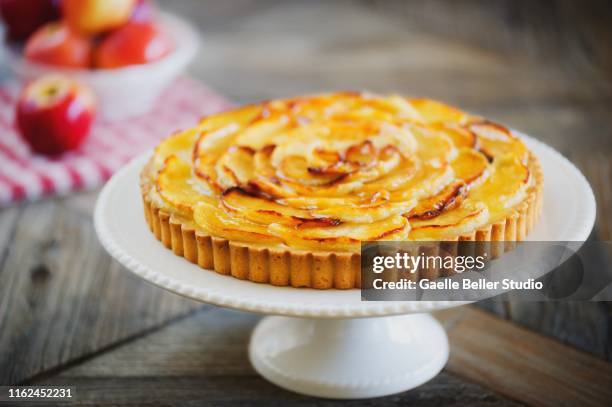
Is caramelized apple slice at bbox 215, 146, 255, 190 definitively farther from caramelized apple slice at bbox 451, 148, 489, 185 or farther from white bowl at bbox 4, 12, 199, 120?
white bowl at bbox 4, 12, 199, 120

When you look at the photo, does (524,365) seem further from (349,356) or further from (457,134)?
(457,134)

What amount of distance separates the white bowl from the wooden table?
370 mm

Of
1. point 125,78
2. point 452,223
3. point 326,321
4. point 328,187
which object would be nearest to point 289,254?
point 328,187

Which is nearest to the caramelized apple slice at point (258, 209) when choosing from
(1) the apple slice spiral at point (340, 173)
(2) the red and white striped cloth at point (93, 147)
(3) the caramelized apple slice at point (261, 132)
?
(1) the apple slice spiral at point (340, 173)

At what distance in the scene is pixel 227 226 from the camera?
1649 mm

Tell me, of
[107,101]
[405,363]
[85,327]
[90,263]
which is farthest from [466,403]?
[107,101]

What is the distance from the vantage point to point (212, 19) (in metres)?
4.70

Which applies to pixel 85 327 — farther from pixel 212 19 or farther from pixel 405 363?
pixel 212 19

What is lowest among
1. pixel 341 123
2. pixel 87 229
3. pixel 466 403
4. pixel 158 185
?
pixel 87 229

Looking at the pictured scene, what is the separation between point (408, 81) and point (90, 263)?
5.80 ft

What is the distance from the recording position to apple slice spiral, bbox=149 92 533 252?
5.37ft

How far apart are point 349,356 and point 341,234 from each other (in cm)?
44

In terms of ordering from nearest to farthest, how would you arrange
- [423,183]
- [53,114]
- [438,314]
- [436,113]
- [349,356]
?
1. [423,183]
2. [349,356]
3. [436,113]
4. [438,314]
5. [53,114]

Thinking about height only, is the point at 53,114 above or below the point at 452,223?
below
